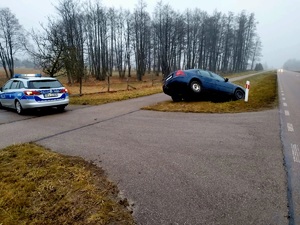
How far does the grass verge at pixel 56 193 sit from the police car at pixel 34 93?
5526mm

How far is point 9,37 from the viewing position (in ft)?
138

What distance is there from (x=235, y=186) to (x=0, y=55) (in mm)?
49423

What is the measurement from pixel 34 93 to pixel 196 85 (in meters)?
7.19

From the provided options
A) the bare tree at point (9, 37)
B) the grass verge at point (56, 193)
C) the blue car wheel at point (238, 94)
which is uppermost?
the bare tree at point (9, 37)

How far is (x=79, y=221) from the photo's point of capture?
2.59m

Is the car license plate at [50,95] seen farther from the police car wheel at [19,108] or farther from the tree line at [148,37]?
the tree line at [148,37]

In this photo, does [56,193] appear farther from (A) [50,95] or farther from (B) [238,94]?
(B) [238,94]

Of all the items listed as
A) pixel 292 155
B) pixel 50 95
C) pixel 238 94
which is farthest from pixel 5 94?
pixel 292 155

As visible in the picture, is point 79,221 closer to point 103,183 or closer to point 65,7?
point 103,183

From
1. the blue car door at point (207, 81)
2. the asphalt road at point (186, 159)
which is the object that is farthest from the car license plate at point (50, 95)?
the blue car door at point (207, 81)

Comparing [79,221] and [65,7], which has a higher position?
[65,7]

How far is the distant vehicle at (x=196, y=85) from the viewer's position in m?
10.9

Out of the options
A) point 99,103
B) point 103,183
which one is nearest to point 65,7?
point 99,103

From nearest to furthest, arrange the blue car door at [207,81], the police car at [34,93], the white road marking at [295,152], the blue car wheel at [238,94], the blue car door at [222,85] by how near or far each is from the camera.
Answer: the white road marking at [295,152], the police car at [34,93], the blue car door at [207,81], the blue car door at [222,85], the blue car wheel at [238,94]
